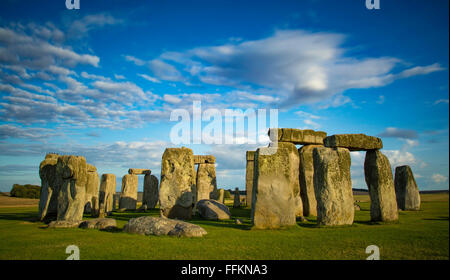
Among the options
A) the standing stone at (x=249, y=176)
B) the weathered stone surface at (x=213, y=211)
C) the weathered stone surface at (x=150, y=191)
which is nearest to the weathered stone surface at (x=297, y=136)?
the weathered stone surface at (x=213, y=211)

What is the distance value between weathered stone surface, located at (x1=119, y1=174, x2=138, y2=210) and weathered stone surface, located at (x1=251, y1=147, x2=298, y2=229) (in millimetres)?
Result: 12402

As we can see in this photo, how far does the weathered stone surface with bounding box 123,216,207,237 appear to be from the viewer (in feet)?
21.6

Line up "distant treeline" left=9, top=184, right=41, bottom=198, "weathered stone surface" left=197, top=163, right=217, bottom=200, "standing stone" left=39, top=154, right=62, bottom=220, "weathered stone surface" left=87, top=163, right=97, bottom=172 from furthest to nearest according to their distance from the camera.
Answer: "distant treeline" left=9, top=184, right=41, bottom=198
"weathered stone surface" left=197, top=163, right=217, bottom=200
"weathered stone surface" left=87, top=163, right=97, bottom=172
"standing stone" left=39, top=154, right=62, bottom=220

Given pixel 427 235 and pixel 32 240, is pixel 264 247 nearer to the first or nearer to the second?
pixel 427 235

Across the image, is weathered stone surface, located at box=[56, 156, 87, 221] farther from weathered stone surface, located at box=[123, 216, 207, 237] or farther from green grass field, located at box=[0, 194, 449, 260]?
weathered stone surface, located at box=[123, 216, 207, 237]

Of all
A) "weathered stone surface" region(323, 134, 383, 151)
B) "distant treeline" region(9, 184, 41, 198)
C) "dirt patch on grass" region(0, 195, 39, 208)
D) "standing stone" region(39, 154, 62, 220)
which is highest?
"weathered stone surface" region(323, 134, 383, 151)

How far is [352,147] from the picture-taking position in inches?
356

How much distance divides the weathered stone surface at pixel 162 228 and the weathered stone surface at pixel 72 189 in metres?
3.27

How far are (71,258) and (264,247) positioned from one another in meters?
3.54

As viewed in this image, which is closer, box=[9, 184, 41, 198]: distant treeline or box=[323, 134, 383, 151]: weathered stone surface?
box=[323, 134, 383, 151]: weathered stone surface

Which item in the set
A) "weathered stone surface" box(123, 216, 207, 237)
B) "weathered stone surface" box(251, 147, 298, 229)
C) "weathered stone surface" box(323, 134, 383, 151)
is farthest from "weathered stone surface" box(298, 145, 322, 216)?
"weathered stone surface" box(123, 216, 207, 237)

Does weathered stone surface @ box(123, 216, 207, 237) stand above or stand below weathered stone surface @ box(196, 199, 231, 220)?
above

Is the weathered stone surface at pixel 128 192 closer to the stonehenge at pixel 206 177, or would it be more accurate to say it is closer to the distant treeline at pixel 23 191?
the stonehenge at pixel 206 177
